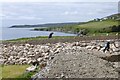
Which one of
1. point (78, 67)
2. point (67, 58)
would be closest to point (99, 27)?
point (67, 58)

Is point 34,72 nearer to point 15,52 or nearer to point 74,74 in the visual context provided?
point 74,74

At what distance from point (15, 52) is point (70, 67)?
11.6m

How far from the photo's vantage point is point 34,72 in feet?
82.1

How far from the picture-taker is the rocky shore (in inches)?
914

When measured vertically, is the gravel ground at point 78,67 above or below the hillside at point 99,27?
above

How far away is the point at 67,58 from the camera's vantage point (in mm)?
28547

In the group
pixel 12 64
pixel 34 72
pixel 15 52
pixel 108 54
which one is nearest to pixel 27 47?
pixel 15 52

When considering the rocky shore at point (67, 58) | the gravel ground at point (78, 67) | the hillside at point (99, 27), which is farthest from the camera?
the hillside at point (99, 27)

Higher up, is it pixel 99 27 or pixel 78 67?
pixel 78 67

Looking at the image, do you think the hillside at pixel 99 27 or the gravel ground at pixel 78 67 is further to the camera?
the hillside at pixel 99 27

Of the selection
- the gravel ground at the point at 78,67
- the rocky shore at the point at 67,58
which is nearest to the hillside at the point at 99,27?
the rocky shore at the point at 67,58

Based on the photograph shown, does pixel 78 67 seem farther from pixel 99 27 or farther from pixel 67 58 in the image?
pixel 99 27

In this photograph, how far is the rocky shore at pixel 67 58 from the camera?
23.2 metres

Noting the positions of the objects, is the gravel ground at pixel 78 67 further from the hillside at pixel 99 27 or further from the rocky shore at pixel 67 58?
the hillside at pixel 99 27
